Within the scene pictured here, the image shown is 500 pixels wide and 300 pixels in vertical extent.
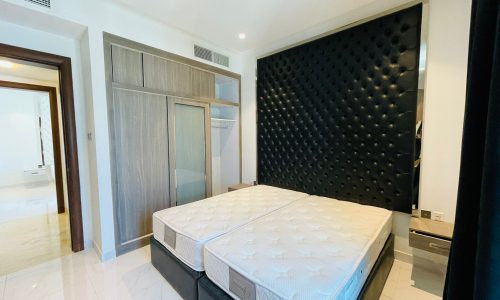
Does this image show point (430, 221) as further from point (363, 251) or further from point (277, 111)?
point (277, 111)

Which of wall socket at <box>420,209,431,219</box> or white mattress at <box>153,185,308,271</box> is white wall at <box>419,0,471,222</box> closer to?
wall socket at <box>420,209,431,219</box>

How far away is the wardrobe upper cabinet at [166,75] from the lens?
2666 mm

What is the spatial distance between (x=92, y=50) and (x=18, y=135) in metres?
6.08

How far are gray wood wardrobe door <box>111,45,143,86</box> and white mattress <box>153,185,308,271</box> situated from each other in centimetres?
160

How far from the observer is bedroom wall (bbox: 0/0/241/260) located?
208cm

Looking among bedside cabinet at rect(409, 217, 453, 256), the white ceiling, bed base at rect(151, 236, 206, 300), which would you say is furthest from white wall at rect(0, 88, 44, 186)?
bedside cabinet at rect(409, 217, 453, 256)

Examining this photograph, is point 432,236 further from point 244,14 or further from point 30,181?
point 30,181

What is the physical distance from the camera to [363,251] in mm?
1515

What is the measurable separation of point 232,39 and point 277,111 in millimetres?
1314

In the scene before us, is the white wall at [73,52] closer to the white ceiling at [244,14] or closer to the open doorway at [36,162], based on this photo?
the open doorway at [36,162]

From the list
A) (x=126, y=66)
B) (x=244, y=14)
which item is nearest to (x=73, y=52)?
(x=126, y=66)

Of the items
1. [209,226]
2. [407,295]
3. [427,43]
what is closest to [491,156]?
[209,226]

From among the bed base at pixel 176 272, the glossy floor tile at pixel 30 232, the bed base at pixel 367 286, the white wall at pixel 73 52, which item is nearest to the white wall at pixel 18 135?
the glossy floor tile at pixel 30 232

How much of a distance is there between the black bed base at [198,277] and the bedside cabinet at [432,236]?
0.28 meters
